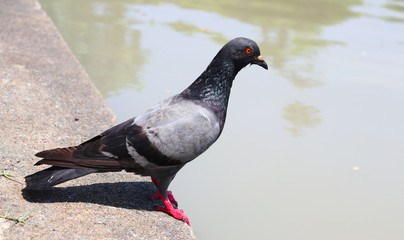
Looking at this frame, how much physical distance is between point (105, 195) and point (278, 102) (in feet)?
10.9

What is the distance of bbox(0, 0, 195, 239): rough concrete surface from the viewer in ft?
9.55

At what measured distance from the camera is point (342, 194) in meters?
4.36

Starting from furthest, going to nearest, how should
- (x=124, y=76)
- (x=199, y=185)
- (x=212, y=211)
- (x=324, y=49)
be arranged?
(x=324, y=49), (x=124, y=76), (x=199, y=185), (x=212, y=211)

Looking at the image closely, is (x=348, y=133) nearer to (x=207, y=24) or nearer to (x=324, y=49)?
(x=324, y=49)

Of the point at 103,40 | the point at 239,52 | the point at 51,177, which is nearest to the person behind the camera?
the point at 51,177

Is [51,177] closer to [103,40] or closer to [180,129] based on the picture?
[180,129]

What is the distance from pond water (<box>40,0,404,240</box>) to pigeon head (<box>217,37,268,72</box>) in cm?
129

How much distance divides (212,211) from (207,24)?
5814 millimetres

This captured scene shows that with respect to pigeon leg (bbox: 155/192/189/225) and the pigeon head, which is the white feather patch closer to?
pigeon leg (bbox: 155/192/189/225)

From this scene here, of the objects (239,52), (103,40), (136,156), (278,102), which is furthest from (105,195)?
(103,40)

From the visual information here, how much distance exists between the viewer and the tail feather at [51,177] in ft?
9.88

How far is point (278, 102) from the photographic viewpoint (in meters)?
6.11

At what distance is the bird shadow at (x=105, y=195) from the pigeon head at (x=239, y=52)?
3.93ft

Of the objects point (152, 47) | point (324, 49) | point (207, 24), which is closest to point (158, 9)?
point (207, 24)
